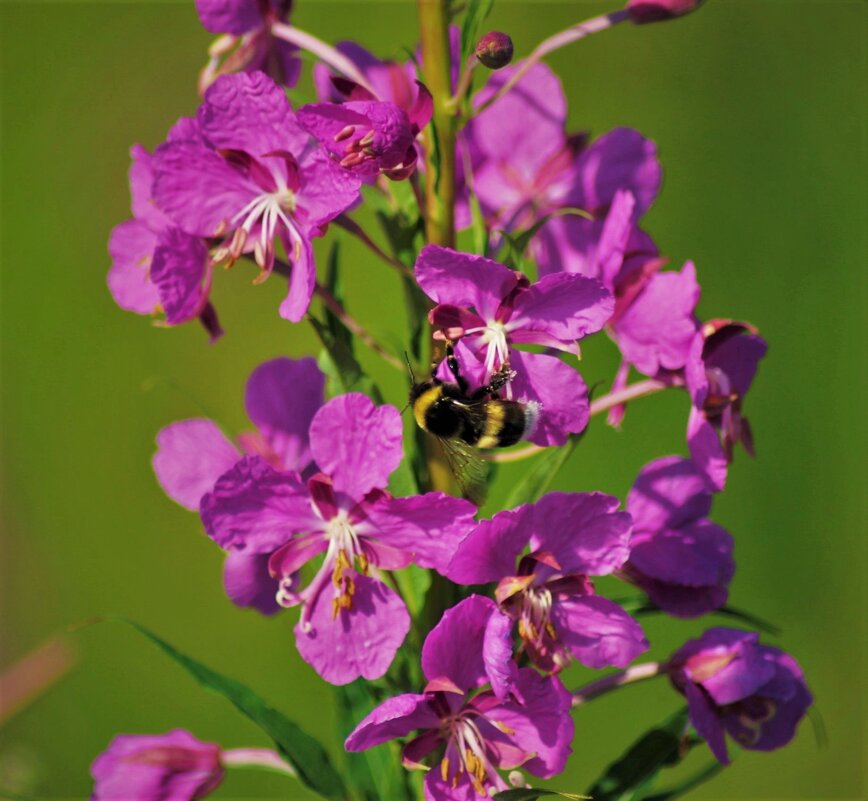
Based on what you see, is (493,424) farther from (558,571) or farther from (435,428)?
(558,571)

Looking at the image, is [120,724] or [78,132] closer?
[120,724]

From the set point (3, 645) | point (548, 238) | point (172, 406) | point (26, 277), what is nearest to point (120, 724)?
point (3, 645)

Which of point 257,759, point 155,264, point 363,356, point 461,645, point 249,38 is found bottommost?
point 363,356

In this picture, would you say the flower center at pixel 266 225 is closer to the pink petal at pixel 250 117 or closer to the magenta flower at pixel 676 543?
the pink petal at pixel 250 117

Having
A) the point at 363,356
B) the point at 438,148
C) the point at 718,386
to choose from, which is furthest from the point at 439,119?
the point at 363,356

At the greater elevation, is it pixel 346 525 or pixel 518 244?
pixel 518 244

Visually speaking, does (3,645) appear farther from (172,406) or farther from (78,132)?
(78,132)

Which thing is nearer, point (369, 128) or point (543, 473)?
point (369, 128)

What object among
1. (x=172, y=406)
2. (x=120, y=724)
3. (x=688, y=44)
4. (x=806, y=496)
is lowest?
(x=806, y=496)
